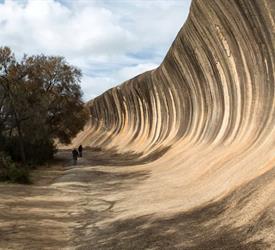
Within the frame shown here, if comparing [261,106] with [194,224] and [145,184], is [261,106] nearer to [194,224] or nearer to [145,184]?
[145,184]

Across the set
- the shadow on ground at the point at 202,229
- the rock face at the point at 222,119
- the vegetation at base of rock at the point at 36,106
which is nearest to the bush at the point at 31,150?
the vegetation at base of rock at the point at 36,106

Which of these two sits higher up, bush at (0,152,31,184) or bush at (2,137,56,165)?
bush at (2,137,56,165)

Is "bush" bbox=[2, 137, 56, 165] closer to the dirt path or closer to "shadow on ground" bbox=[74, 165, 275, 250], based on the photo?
the dirt path

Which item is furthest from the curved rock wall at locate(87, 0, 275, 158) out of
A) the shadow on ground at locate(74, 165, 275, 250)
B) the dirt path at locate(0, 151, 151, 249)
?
the shadow on ground at locate(74, 165, 275, 250)

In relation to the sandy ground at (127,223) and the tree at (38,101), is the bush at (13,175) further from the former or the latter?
the tree at (38,101)

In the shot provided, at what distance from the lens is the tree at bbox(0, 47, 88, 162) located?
3769 centimetres

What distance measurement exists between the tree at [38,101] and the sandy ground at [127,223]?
1848cm

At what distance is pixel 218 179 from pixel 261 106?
159 inches

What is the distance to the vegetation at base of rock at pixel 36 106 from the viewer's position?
3769 centimetres

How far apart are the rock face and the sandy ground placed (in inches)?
3.0

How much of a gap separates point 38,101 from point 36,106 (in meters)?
1.47

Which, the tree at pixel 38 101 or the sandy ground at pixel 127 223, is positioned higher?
the tree at pixel 38 101

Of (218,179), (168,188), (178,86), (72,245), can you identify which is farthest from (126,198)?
(178,86)

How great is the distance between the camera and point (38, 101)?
4066 centimetres
